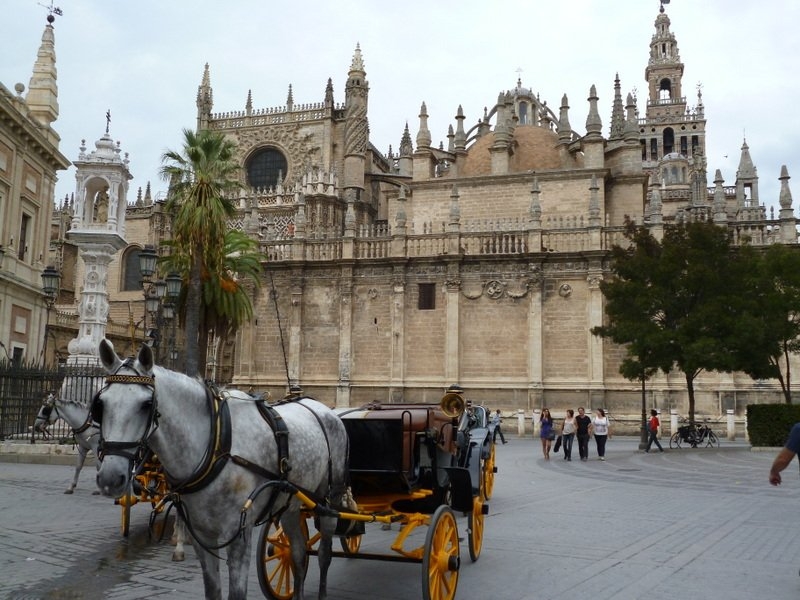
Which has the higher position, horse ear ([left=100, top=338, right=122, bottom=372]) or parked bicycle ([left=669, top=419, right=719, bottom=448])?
horse ear ([left=100, top=338, right=122, bottom=372])

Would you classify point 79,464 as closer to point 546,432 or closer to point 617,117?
point 546,432

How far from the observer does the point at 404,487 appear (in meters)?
5.96

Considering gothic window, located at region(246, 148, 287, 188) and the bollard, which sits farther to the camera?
gothic window, located at region(246, 148, 287, 188)

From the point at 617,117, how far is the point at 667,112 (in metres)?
66.0

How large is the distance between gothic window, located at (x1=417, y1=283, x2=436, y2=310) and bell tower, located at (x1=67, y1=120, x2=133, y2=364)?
14.0 m

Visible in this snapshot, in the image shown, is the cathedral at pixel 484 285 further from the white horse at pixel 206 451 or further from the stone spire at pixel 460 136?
the white horse at pixel 206 451

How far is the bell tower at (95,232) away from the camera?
60.1ft

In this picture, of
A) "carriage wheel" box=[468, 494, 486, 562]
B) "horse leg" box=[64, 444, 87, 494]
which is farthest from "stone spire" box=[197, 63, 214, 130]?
"carriage wheel" box=[468, 494, 486, 562]

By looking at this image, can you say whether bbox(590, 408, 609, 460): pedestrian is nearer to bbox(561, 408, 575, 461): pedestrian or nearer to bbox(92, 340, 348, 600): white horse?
bbox(561, 408, 575, 461): pedestrian

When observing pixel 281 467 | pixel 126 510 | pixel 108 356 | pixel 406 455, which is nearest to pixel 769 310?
pixel 406 455

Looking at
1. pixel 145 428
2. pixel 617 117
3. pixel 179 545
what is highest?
pixel 617 117

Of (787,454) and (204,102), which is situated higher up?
(204,102)

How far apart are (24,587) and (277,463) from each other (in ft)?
9.57

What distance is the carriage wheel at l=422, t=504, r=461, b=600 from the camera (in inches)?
200
